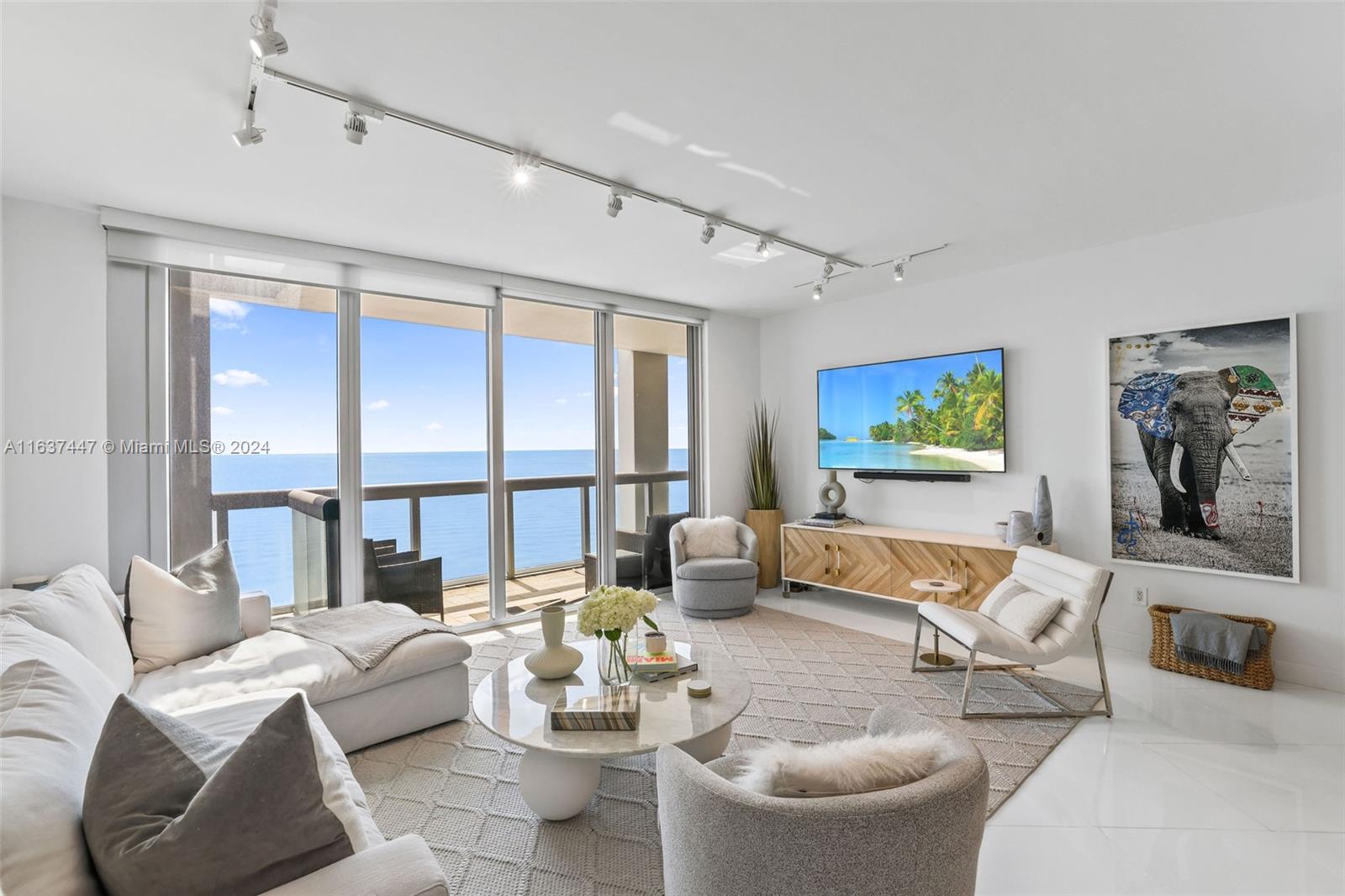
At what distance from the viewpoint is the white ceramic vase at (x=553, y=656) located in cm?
254

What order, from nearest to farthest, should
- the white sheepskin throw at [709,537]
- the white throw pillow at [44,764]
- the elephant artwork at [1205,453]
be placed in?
the white throw pillow at [44,764] < the elephant artwork at [1205,453] < the white sheepskin throw at [709,537]

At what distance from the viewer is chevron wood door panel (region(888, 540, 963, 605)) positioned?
169 inches

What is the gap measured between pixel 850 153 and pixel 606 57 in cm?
117

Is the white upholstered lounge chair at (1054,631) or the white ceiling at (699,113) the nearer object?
the white ceiling at (699,113)

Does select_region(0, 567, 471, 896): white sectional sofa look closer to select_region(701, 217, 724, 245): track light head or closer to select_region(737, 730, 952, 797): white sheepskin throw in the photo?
select_region(737, 730, 952, 797): white sheepskin throw

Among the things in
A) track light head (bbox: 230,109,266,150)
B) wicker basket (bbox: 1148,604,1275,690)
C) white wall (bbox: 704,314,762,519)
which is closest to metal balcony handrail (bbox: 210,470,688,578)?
white wall (bbox: 704,314,762,519)

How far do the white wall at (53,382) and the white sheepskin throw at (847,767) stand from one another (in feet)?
11.6

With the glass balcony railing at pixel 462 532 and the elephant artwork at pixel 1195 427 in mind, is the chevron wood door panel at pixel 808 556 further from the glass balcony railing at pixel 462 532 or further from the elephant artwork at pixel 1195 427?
the elephant artwork at pixel 1195 427

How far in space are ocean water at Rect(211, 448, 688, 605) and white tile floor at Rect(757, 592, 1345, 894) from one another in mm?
3456

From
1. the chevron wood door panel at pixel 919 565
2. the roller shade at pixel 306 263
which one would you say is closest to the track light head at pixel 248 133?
the roller shade at pixel 306 263

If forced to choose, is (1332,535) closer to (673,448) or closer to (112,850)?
(673,448)

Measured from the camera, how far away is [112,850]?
101 cm

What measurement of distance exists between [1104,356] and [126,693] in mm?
5238

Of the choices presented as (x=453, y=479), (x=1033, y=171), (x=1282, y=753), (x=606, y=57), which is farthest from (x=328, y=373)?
(x=1282, y=753)
